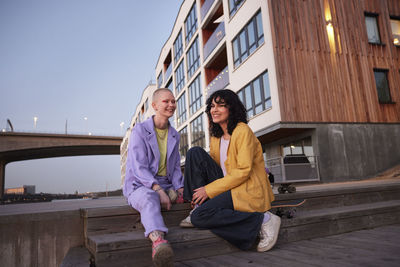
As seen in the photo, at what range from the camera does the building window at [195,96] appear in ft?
71.5

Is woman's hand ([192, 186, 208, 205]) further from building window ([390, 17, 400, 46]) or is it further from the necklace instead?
building window ([390, 17, 400, 46])

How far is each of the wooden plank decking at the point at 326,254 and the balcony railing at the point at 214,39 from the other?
16.0 meters

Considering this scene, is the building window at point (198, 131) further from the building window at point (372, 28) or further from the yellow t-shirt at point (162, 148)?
the yellow t-shirt at point (162, 148)

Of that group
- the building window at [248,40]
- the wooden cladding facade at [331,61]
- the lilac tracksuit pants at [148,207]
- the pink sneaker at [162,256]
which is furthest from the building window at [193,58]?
the pink sneaker at [162,256]

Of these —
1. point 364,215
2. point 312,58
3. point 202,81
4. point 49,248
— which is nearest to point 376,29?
point 312,58

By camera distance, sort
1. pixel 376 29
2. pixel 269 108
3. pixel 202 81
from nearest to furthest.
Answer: pixel 269 108 → pixel 376 29 → pixel 202 81

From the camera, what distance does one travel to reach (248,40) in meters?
14.5

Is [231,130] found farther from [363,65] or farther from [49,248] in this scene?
[363,65]

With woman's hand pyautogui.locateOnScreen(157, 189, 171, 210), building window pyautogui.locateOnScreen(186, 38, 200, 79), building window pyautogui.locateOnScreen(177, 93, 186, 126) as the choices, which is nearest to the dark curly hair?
woman's hand pyautogui.locateOnScreen(157, 189, 171, 210)

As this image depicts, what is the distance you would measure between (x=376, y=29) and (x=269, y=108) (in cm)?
825

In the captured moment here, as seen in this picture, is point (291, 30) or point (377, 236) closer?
point (377, 236)

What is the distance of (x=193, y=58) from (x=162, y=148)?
67.8 ft

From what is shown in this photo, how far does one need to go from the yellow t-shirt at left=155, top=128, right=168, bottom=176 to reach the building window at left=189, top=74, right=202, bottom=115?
18491 mm

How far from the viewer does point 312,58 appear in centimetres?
1310
